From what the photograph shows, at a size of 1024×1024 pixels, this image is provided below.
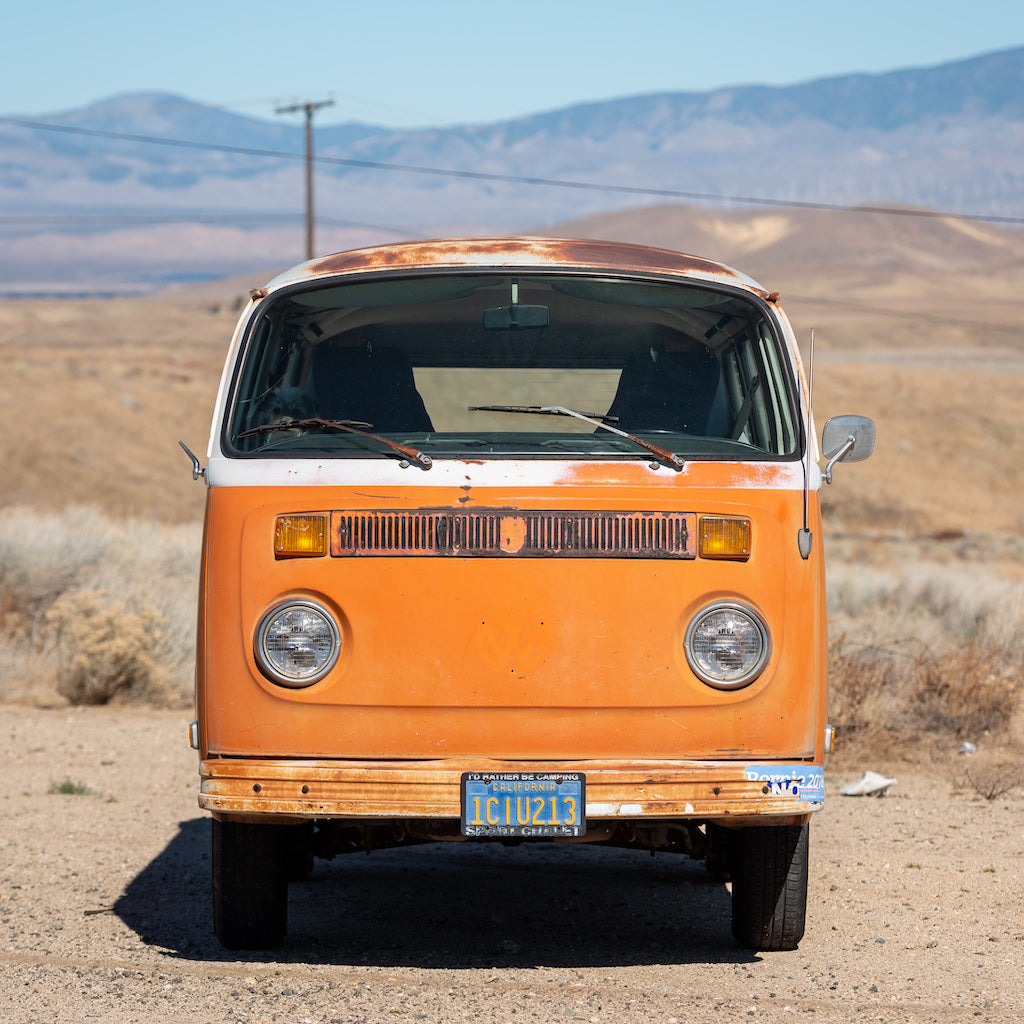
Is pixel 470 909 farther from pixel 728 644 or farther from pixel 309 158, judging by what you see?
pixel 309 158

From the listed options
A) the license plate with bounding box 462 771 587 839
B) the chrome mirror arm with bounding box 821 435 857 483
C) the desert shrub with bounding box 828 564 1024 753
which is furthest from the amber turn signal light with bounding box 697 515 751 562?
the desert shrub with bounding box 828 564 1024 753

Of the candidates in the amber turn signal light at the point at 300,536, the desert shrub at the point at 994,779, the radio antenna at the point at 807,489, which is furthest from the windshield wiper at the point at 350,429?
the desert shrub at the point at 994,779

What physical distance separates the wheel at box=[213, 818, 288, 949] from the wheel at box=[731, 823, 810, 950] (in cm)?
145

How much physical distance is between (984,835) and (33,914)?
3.95m

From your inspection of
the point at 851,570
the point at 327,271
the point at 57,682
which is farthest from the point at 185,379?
the point at 327,271

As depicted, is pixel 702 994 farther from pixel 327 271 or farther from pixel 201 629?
pixel 327 271

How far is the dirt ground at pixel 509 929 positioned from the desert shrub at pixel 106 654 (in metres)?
2.25

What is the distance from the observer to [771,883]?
4523 mm

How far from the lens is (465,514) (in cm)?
402

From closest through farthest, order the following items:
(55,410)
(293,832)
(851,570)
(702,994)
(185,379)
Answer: (702,994), (293,832), (851,570), (55,410), (185,379)

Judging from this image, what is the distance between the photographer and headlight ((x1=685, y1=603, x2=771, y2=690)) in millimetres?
4012

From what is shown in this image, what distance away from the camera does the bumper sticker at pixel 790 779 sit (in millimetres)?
3996

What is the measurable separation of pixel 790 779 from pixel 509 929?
60.9 inches

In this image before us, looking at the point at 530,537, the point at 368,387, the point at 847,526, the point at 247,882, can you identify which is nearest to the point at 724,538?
the point at 530,537
